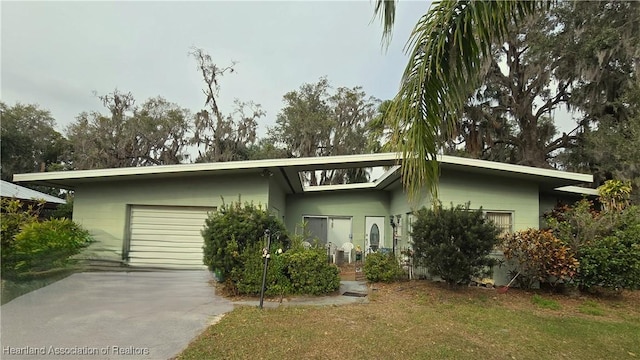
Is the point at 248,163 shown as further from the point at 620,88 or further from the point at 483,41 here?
the point at 620,88

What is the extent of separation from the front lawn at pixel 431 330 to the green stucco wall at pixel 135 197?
181 inches

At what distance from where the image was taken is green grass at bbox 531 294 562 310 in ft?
26.3

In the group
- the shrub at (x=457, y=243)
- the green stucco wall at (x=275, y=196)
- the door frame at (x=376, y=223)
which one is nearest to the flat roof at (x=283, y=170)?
the green stucco wall at (x=275, y=196)

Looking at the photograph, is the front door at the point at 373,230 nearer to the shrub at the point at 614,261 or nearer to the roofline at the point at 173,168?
the roofline at the point at 173,168

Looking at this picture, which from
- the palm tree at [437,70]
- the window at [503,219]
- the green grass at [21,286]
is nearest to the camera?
the palm tree at [437,70]

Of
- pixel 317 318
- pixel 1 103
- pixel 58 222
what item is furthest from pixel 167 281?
pixel 1 103

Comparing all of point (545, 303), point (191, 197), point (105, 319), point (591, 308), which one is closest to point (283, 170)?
point (191, 197)

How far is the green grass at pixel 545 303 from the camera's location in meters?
8.02

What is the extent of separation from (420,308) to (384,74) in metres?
4.82

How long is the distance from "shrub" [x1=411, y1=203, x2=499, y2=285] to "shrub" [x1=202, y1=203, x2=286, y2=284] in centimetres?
348

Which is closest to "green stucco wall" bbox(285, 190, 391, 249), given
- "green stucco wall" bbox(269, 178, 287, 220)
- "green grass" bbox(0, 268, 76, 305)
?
"green stucco wall" bbox(269, 178, 287, 220)

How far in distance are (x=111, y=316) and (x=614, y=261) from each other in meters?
9.74

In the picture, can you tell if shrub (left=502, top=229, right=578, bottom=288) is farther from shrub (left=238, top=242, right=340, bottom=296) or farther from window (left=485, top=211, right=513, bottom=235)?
shrub (left=238, top=242, right=340, bottom=296)

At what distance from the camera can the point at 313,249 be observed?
8.66m
